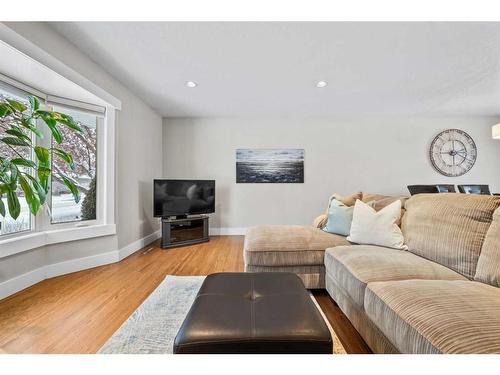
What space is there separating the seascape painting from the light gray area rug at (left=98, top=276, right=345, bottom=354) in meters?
2.61

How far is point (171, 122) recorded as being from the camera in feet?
14.6

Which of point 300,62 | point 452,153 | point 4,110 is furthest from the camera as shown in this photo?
point 452,153

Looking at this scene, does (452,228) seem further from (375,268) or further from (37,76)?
(37,76)

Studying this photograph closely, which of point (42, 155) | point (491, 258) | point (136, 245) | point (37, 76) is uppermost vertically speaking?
point (37, 76)

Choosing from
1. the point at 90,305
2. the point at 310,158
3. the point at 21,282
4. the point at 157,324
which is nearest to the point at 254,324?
the point at 157,324

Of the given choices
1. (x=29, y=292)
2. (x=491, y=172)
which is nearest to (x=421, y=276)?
(x=29, y=292)

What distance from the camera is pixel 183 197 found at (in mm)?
3791

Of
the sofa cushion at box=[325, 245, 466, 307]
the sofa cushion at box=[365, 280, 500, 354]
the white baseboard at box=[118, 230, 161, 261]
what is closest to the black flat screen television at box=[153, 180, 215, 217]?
the white baseboard at box=[118, 230, 161, 261]

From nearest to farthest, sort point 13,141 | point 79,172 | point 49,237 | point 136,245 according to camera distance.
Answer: point 13,141, point 49,237, point 79,172, point 136,245

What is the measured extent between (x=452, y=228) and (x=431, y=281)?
52cm

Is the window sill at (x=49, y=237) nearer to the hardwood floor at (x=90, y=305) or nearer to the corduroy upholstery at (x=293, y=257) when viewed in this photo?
the hardwood floor at (x=90, y=305)

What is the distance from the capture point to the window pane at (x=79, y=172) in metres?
2.52
